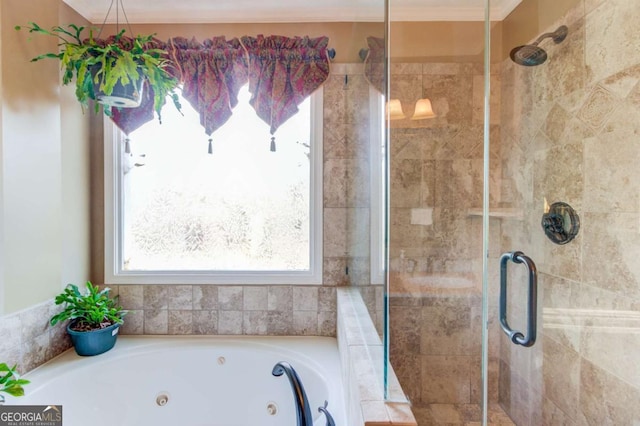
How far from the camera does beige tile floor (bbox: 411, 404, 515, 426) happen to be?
1.41m

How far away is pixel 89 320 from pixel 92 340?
109 mm

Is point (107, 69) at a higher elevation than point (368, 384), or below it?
higher

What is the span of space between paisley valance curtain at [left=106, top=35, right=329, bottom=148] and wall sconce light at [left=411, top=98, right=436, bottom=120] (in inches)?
22.9

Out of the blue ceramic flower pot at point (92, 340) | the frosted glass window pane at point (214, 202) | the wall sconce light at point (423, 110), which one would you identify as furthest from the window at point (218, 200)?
the wall sconce light at point (423, 110)

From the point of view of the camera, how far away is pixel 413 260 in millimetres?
1528

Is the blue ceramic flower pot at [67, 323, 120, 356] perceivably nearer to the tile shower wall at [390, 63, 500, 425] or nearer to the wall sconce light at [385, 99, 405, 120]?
the tile shower wall at [390, 63, 500, 425]

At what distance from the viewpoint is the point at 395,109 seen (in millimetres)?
1354

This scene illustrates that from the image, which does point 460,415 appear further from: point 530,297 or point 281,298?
point 281,298

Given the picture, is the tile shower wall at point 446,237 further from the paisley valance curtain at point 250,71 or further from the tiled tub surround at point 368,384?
the paisley valance curtain at point 250,71

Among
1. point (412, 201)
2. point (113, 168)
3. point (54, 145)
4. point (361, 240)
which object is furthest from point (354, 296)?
point (54, 145)

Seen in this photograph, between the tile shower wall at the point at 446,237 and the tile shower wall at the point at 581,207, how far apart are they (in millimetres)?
177

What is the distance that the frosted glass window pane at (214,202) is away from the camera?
1.88 meters

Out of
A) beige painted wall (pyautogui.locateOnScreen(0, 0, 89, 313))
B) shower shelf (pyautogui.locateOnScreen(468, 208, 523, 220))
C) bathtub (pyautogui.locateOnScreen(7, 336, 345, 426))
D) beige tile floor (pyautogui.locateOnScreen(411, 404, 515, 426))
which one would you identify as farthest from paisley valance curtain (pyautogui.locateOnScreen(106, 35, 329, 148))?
beige tile floor (pyautogui.locateOnScreen(411, 404, 515, 426))
